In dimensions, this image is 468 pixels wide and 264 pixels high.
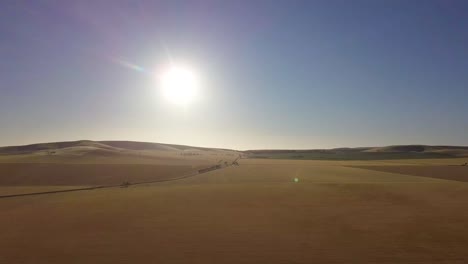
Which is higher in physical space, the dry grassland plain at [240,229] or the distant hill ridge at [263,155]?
the distant hill ridge at [263,155]

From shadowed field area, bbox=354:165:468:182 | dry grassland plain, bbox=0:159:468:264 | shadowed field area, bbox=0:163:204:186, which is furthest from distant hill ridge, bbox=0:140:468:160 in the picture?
dry grassland plain, bbox=0:159:468:264

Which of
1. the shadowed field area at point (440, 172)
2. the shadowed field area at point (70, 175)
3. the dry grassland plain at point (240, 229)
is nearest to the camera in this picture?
the dry grassland plain at point (240, 229)

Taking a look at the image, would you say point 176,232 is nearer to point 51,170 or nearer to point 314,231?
point 314,231

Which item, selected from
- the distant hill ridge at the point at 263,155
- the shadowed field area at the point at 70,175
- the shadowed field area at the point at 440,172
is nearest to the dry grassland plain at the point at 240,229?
the shadowed field area at the point at 70,175

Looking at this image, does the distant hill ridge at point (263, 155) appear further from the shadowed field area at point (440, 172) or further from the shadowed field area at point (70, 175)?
the shadowed field area at point (440, 172)

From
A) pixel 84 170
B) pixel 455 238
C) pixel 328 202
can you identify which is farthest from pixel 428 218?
pixel 84 170

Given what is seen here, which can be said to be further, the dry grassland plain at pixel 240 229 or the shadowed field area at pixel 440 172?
the shadowed field area at pixel 440 172

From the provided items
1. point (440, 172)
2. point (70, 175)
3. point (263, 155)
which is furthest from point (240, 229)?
point (263, 155)

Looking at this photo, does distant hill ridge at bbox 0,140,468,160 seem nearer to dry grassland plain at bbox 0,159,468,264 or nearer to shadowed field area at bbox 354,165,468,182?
shadowed field area at bbox 354,165,468,182

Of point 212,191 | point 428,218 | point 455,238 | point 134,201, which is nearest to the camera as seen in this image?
point 455,238
